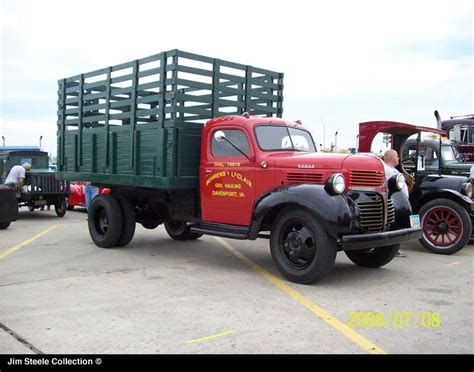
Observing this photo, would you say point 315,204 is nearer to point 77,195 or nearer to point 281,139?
point 281,139

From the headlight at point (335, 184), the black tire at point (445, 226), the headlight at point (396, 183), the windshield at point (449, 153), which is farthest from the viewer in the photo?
the windshield at point (449, 153)

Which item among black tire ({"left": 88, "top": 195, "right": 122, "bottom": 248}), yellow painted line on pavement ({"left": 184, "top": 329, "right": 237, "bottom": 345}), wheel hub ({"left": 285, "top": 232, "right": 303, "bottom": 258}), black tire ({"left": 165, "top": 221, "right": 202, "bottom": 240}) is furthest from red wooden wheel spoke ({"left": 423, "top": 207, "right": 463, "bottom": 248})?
yellow painted line on pavement ({"left": 184, "top": 329, "right": 237, "bottom": 345})

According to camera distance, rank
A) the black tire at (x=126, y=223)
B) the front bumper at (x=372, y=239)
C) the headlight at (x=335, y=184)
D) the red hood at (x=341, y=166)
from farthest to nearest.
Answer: the black tire at (x=126, y=223) → the red hood at (x=341, y=166) → the headlight at (x=335, y=184) → the front bumper at (x=372, y=239)

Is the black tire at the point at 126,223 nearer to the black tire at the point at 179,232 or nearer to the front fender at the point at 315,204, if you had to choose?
the black tire at the point at 179,232

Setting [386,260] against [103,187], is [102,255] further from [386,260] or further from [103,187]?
Answer: [386,260]

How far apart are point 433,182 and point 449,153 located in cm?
156

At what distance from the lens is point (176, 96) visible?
23.8ft

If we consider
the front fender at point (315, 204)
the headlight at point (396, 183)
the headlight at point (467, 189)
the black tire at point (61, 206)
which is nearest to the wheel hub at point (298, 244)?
the front fender at point (315, 204)

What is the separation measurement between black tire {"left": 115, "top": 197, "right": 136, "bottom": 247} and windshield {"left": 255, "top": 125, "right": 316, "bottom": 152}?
3.05m

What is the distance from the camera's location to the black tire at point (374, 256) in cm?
676
